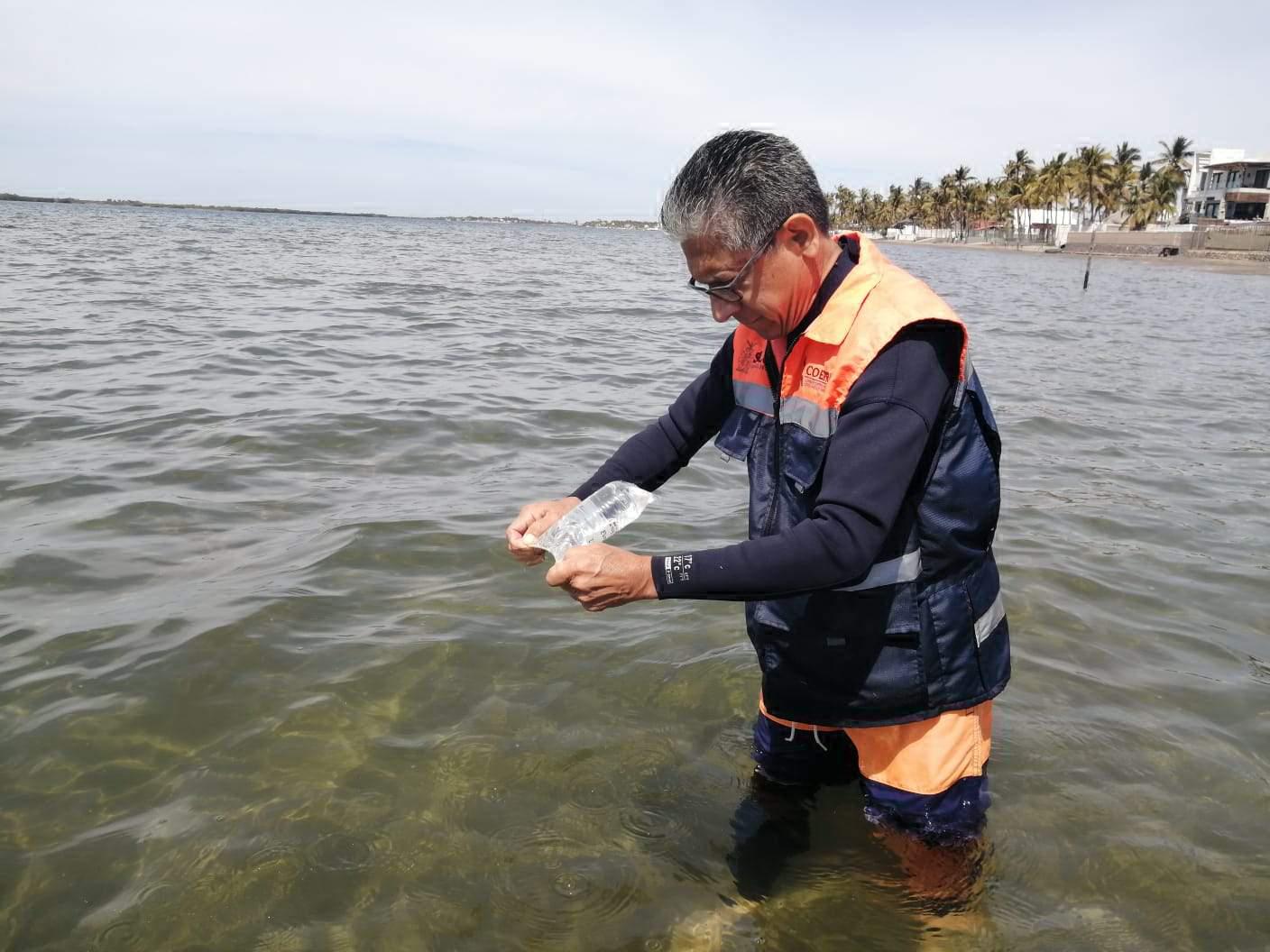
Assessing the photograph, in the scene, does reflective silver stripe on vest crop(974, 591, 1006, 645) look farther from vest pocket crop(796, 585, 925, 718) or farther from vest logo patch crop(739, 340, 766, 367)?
vest logo patch crop(739, 340, 766, 367)

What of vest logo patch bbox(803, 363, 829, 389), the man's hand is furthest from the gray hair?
the man's hand

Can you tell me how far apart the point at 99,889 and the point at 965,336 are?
3.49 meters

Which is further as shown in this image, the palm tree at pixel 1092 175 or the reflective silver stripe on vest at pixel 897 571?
the palm tree at pixel 1092 175

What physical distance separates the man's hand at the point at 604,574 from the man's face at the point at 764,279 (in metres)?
0.76

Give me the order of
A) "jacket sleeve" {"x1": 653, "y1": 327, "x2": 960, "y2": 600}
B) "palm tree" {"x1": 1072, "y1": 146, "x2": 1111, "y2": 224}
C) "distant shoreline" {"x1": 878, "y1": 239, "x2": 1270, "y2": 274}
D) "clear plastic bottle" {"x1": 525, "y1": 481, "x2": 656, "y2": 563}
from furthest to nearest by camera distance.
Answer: "palm tree" {"x1": 1072, "y1": 146, "x2": 1111, "y2": 224}
"distant shoreline" {"x1": 878, "y1": 239, "x2": 1270, "y2": 274}
"clear plastic bottle" {"x1": 525, "y1": 481, "x2": 656, "y2": 563}
"jacket sleeve" {"x1": 653, "y1": 327, "x2": 960, "y2": 600}

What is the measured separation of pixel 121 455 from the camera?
25.0 feet

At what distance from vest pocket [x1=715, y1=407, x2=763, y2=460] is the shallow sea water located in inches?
61.4

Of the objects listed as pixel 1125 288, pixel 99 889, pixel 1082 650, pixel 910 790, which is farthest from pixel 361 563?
pixel 1125 288

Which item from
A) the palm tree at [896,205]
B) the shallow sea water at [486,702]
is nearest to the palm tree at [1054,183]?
the palm tree at [896,205]

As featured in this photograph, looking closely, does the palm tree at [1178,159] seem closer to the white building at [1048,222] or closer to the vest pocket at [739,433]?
the white building at [1048,222]

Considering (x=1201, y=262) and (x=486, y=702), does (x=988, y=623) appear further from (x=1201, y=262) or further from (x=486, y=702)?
(x=1201, y=262)

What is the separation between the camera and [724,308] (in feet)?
8.39

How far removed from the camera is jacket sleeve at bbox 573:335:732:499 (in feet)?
10.7

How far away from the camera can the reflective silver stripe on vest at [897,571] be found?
2533 mm
